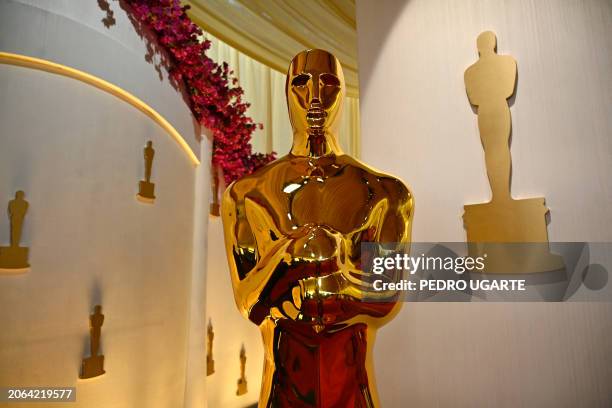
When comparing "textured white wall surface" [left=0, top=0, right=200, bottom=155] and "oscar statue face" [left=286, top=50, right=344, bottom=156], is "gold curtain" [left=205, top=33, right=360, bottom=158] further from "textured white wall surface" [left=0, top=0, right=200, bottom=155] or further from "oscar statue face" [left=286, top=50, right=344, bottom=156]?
"oscar statue face" [left=286, top=50, right=344, bottom=156]

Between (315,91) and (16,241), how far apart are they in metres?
1.11

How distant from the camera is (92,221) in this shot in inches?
61.2

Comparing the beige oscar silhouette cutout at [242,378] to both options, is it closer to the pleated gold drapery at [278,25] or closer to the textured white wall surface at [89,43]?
the textured white wall surface at [89,43]

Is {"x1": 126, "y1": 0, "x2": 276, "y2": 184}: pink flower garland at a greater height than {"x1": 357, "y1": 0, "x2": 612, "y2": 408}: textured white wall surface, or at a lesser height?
greater

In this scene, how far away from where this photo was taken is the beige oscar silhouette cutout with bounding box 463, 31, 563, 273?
1.12 metres

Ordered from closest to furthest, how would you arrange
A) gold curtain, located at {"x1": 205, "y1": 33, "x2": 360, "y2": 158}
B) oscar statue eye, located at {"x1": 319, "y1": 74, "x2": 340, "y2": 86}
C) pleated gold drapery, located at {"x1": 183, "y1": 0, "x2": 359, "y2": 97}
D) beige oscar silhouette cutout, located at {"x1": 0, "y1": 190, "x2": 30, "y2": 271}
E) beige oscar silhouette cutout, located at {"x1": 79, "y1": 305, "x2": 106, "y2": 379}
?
oscar statue eye, located at {"x1": 319, "y1": 74, "x2": 340, "y2": 86}
beige oscar silhouette cutout, located at {"x1": 0, "y1": 190, "x2": 30, "y2": 271}
beige oscar silhouette cutout, located at {"x1": 79, "y1": 305, "x2": 106, "y2": 379}
pleated gold drapery, located at {"x1": 183, "y1": 0, "x2": 359, "y2": 97}
gold curtain, located at {"x1": 205, "y1": 33, "x2": 360, "y2": 158}

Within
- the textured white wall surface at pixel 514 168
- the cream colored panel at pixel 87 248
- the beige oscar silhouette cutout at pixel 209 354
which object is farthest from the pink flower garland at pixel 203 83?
the textured white wall surface at pixel 514 168

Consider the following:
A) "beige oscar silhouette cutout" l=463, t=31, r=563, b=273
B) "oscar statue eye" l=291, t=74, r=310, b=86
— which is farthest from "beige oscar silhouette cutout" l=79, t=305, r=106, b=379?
"beige oscar silhouette cutout" l=463, t=31, r=563, b=273

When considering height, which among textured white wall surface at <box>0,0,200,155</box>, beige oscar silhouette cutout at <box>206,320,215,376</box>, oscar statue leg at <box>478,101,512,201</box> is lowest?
beige oscar silhouette cutout at <box>206,320,215,376</box>

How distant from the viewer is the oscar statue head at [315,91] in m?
0.97

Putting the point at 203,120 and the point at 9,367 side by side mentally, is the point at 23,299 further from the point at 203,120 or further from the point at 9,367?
the point at 203,120

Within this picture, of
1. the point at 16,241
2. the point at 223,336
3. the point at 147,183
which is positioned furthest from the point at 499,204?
the point at 223,336

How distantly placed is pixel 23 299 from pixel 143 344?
54 centimetres

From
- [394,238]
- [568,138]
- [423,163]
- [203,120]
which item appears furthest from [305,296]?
[203,120]
